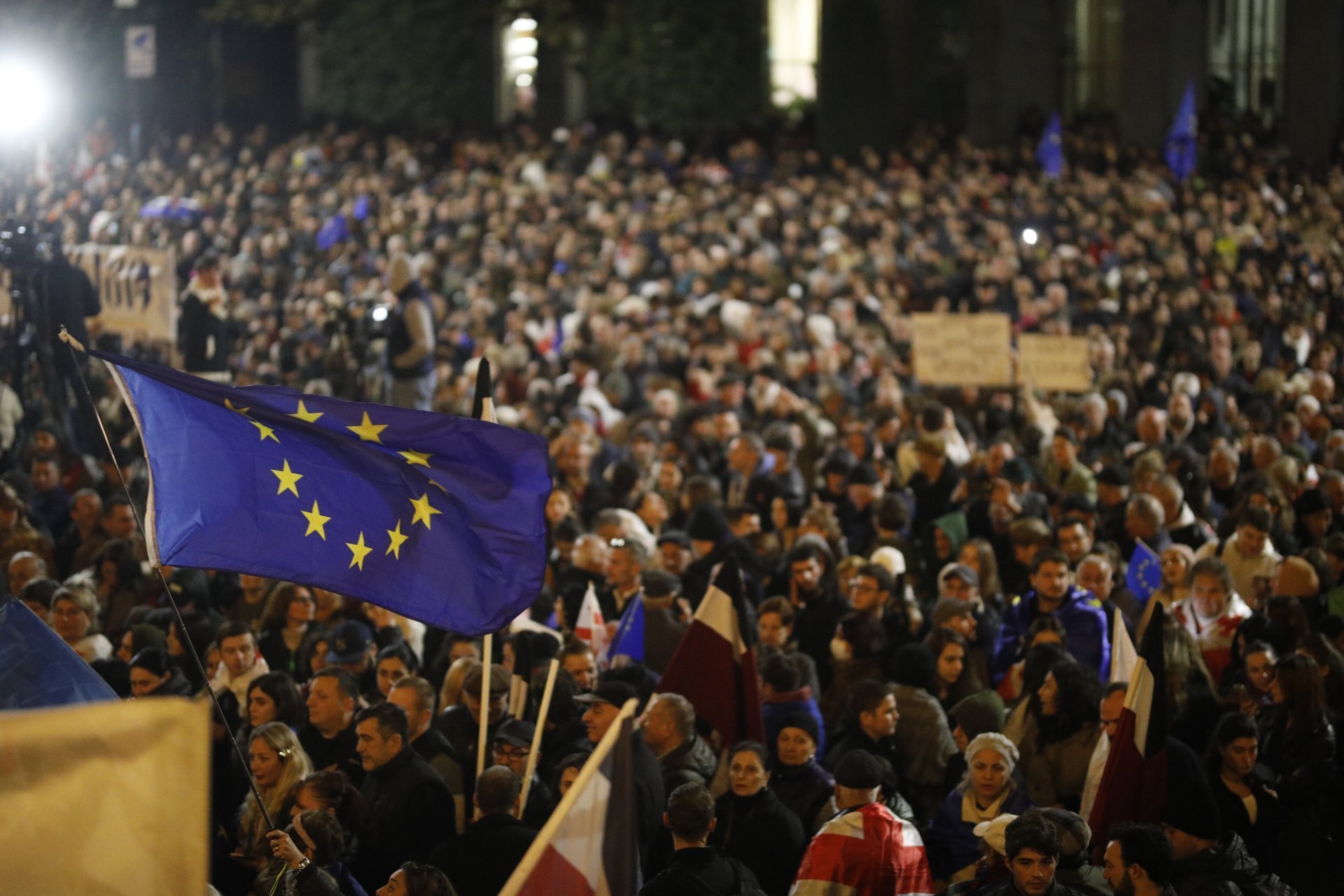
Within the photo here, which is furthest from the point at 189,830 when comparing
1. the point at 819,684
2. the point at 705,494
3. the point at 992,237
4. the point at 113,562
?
the point at 992,237

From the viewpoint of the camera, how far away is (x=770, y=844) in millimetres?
6535

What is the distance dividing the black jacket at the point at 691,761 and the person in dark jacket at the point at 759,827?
6.8 inches

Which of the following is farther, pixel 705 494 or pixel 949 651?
pixel 705 494

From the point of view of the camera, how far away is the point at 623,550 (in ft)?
32.6

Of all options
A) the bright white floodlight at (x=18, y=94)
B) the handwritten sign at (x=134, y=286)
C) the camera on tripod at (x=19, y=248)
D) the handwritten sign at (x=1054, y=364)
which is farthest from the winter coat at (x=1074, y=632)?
the bright white floodlight at (x=18, y=94)

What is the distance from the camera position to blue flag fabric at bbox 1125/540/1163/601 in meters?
9.87

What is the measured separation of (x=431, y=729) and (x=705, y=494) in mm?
4767

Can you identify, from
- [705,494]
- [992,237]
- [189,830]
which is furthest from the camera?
[992,237]

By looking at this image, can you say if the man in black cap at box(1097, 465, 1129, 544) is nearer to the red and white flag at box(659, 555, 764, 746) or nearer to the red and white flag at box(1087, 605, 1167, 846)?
the red and white flag at box(659, 555, 764, 746)

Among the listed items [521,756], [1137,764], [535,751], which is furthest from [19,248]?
[1137,764]

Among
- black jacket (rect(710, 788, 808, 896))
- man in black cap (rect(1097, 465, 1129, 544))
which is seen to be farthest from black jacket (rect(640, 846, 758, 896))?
man in black cap (rect(1097, 465, 1129, 544))

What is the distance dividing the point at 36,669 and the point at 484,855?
5.31ft

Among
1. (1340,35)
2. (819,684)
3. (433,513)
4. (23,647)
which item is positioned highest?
(1340,35)

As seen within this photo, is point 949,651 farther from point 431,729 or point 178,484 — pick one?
point 178,484
